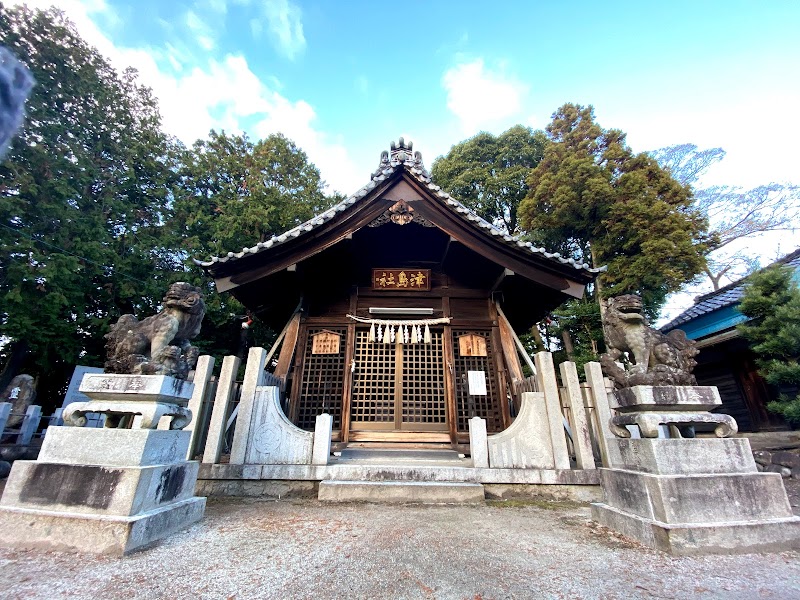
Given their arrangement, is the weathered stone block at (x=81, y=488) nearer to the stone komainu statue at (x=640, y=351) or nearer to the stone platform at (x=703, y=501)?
the stone platform at (x=703, y=501)

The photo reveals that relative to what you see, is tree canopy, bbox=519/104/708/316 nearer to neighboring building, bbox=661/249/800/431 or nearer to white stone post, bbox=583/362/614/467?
neighboring building, bbox=661/249/800/431

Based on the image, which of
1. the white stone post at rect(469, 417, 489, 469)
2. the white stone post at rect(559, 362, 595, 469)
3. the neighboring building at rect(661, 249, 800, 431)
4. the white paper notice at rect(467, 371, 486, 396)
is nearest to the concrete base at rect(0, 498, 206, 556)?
the white stone post at rect(469, 417, 489, 469)

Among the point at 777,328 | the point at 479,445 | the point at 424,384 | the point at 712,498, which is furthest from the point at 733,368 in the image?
the point at 712,498

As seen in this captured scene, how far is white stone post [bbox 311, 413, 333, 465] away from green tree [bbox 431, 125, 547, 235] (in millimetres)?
18450

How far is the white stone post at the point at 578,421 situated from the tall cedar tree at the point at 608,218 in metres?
10.2

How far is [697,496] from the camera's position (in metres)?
2.91

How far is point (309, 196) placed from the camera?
1861cm

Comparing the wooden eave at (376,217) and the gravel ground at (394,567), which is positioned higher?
the wooden eave at (376,217)

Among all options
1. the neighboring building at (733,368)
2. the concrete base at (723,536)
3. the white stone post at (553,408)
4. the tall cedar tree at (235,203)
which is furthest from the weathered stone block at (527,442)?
the tall cedar tree at (235,203)

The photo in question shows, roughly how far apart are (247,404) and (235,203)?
46.0 ft

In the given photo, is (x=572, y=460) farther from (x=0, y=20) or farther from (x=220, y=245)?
(x=0, y=20)

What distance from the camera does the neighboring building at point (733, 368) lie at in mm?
9719

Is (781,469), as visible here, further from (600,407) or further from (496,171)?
(496,171)

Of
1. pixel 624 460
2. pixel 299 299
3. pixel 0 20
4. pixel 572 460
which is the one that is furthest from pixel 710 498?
pixel 0 20
